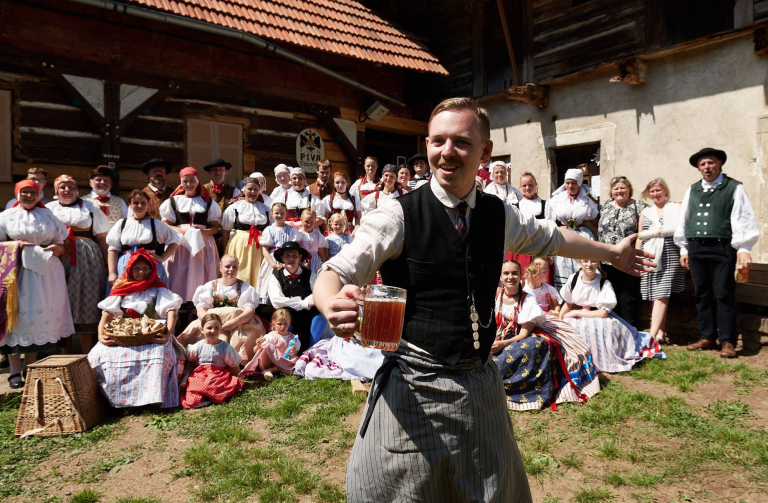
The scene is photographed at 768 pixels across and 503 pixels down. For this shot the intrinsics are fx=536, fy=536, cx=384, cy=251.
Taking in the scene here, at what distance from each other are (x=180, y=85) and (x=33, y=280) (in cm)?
469

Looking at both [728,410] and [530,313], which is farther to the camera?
[530,313]

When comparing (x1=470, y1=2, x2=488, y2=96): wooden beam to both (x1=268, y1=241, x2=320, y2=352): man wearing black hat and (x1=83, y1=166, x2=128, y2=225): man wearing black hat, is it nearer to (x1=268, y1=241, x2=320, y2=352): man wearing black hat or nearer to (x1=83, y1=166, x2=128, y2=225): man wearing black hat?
(x1=268, y1=241, x2=320, y2=352): man wearing black hat

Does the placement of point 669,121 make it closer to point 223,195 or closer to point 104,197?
point 223,195

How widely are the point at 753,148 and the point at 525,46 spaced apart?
4.77 m

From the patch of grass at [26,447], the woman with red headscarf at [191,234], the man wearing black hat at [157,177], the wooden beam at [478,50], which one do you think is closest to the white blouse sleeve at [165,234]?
the woman with red headscarf at [191,234]

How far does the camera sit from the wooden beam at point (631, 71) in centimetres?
891

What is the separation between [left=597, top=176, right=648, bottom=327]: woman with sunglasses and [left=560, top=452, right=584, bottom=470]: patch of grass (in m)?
3.26

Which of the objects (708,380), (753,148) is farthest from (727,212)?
(753,148)

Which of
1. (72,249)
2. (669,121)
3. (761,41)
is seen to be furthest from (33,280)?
(761,41)

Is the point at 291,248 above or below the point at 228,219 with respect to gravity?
below

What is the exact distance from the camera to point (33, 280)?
5.15 metres

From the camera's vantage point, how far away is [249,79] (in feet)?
31.2

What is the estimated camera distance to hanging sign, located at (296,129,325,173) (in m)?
10.2

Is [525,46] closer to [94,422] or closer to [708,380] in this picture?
[708,380]
